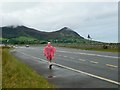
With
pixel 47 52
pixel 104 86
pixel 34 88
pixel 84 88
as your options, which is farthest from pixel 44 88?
pixel 47 52

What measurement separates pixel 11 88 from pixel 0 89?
0.51m

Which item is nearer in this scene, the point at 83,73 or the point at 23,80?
the point at 23,80

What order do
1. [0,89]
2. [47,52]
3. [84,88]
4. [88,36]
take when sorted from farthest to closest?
[88,36] < [47,52] < [0,89] < [84,88]

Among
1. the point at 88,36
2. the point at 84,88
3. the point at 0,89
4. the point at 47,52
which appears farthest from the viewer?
the point at 88,36

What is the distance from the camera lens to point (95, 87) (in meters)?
11.9

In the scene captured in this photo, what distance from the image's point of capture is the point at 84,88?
38.8 feet

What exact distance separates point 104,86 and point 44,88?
214 centimetres

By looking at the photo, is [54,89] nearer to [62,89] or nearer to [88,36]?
[62,89]

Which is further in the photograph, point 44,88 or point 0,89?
point 0,89

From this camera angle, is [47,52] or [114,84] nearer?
[114,84]

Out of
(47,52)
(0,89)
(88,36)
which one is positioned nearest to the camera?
(0,89)

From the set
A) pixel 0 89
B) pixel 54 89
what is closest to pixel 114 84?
pixel 54 89

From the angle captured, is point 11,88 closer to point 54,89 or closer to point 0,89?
point 0,89

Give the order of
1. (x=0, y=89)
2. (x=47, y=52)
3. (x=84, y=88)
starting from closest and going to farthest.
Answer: (x=84, y=88) < (x=0, y=89) < (x=47, y=52)
